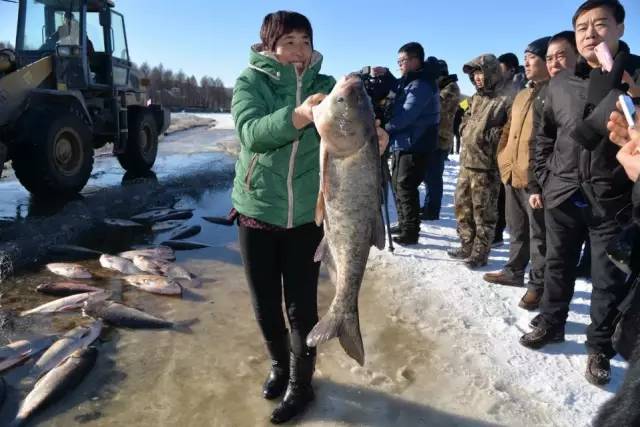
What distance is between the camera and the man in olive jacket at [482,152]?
4746 millimetres

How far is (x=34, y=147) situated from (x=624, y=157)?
746cm

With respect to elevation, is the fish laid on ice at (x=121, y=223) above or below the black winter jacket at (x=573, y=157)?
below

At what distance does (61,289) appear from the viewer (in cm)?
426

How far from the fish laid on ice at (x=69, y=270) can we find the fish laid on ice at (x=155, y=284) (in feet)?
1.37

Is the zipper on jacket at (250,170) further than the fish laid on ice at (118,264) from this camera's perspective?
No

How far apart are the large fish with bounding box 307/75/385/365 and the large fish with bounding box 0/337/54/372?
2.08 m

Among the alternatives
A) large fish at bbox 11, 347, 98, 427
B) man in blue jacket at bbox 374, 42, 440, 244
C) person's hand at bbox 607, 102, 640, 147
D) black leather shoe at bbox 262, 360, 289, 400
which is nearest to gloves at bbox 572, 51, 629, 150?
person's hand at bbox 607, 102, 640, 147

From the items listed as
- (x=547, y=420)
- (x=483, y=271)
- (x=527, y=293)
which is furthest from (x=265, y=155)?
(x=483, y=271)

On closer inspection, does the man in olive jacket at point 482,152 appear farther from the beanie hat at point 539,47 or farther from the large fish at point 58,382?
the large fish at point 58,382

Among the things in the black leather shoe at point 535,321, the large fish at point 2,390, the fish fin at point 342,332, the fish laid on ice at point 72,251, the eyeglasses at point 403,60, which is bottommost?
the large fish at point 2,390

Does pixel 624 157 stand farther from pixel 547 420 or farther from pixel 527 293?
pixel 527 293

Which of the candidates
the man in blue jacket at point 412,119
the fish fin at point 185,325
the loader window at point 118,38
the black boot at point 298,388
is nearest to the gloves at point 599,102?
the black boot at point 298,388

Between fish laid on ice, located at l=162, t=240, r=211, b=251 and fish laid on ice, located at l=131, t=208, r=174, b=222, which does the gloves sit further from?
fish laid on ice, located at l=131, t=208, r=174, b=222

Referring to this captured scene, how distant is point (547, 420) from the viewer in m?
2.67
